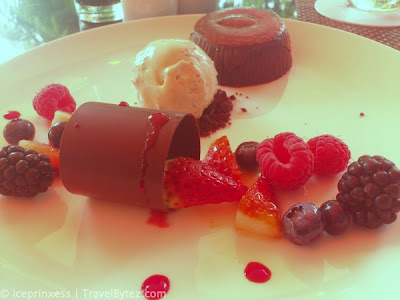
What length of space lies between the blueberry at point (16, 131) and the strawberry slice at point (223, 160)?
77 cm

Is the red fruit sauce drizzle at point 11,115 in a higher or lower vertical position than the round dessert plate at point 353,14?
lower

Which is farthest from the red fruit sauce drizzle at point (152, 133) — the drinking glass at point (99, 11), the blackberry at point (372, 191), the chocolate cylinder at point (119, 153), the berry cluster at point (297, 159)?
the drinking glass at point (99, 11)

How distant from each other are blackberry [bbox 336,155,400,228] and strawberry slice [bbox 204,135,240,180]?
1.18 feet

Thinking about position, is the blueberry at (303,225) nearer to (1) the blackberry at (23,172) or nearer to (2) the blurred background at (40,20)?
(1) the blackberry at (23,172)

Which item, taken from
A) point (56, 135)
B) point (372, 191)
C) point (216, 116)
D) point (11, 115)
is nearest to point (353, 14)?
point (216, 116)

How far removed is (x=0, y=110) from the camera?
1.92 m

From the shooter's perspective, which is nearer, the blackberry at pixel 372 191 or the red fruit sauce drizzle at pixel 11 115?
the blackberry at pixel 372 191

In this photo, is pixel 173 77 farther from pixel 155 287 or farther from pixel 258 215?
pixel 155 287

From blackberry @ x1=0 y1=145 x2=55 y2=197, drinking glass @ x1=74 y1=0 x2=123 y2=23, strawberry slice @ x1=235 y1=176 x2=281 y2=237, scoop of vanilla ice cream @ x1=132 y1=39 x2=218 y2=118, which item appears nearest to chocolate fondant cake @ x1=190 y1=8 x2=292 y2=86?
scoop of vanilla ice cream @ x1=132 y1=39 x2=218 y2=118

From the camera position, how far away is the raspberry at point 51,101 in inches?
72.6

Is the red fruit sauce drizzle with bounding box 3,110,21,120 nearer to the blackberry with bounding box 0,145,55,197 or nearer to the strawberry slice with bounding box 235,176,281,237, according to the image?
the blackberry with bounding box 0,145,55,197

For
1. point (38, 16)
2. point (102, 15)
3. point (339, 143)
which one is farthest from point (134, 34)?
point (339, 143)

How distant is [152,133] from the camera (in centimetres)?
132

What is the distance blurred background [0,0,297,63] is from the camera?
254 centimetres
